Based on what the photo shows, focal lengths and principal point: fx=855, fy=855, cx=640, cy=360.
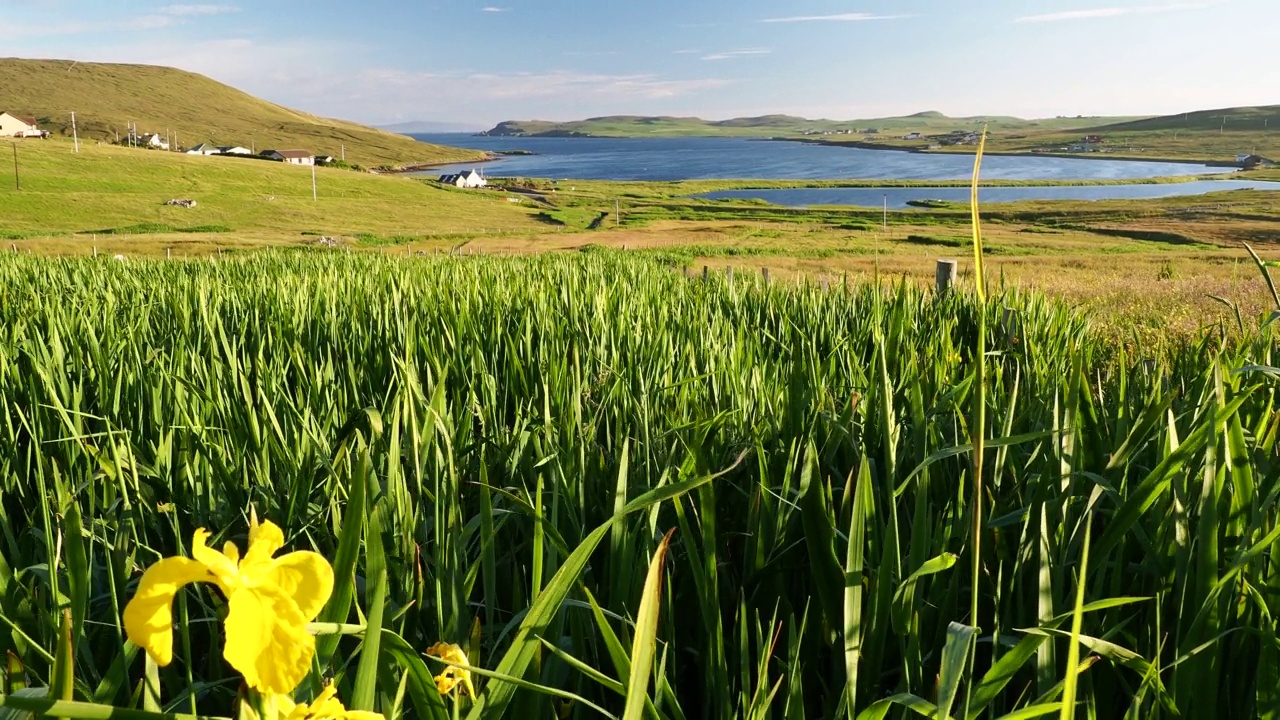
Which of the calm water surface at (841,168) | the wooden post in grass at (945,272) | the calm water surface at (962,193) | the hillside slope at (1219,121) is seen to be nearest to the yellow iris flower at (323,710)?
the wooden post in grass at (945,272)

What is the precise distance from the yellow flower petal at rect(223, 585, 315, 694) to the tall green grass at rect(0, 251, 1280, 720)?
0.14 metres

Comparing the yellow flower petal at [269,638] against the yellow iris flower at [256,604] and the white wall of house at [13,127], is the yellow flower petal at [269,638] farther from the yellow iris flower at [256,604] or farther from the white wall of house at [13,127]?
the white wall of house at [13,127]

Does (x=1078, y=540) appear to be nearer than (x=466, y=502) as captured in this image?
Yes

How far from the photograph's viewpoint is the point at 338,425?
2045 millimetres

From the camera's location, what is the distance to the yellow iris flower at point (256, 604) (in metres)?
0.39

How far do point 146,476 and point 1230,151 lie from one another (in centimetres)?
15356

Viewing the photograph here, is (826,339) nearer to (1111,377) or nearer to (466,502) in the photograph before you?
(1111,377)

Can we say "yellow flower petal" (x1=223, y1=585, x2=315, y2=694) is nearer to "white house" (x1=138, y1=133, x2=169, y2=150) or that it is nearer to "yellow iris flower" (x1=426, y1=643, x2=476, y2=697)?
"yellow iris flower" (x1=426, y1=643, x2=476, y2=697)

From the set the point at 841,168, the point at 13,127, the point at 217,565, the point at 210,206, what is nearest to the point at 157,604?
the point at 217,565

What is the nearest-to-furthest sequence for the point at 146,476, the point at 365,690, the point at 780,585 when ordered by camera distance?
the point at 365,690 < the point at 780,585 < the point at 146,476

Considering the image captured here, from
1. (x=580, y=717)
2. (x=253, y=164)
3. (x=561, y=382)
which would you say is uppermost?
(x=253, y=164)

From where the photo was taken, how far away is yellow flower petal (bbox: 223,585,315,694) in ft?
1.31

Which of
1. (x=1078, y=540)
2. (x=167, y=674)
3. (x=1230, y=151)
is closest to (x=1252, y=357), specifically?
(x=1078, y=540)

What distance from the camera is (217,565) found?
39 centimetres
